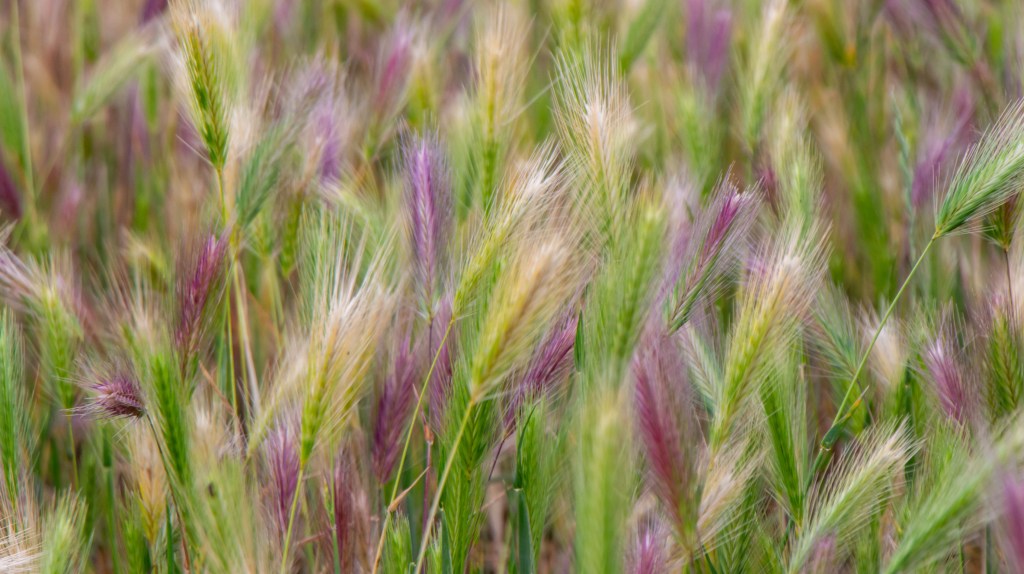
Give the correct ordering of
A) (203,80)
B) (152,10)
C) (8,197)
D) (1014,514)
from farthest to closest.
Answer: (152,10) → (8,197) → (203,80) → (1014,514)

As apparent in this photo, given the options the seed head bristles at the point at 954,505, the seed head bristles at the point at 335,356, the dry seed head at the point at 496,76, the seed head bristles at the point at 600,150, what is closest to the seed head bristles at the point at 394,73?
the dry seed head at the point at 496,76

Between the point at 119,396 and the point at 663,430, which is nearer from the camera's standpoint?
the point at 663,430

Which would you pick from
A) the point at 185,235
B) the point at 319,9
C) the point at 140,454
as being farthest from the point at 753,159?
the point at 319,9

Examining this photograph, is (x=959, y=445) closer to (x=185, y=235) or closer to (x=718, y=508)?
(x=718, y=508)

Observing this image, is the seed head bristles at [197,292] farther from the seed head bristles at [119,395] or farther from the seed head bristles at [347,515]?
the seed head bristles at [347,515]

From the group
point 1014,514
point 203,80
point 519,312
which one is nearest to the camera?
point 1014,514

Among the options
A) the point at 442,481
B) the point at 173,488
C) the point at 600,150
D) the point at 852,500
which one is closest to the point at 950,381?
the point at 852,500

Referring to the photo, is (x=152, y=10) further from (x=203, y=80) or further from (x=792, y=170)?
(x=792, y=170)
